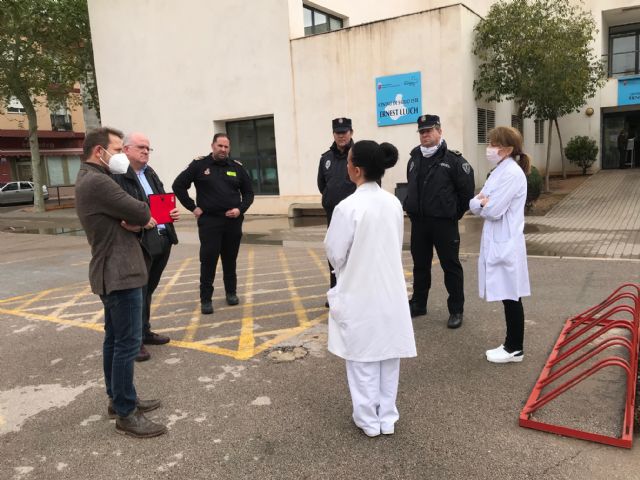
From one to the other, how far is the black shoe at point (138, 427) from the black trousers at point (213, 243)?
8.38ft

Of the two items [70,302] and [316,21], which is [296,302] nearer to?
[70,302]

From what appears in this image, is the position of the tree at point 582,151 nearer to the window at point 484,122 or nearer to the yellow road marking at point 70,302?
the window at point 484,122

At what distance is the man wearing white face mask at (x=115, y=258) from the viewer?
3021 mm

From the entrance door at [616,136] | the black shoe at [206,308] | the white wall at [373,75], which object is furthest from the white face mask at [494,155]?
the entrance door at [616,136]

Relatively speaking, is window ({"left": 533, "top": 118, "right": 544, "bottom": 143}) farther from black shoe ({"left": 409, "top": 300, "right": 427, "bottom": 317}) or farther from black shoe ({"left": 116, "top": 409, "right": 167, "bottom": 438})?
black shoe ({"left": 116, "top": 409, "right": 167, "bottom": 438})

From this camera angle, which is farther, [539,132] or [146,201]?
[539,132]

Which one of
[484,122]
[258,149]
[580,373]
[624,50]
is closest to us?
[580,373]

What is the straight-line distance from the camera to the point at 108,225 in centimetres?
310

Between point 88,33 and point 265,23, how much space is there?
36.2 feet

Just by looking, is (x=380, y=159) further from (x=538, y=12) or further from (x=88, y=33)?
A: (x=88, y=33)

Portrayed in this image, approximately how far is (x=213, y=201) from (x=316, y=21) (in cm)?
1321

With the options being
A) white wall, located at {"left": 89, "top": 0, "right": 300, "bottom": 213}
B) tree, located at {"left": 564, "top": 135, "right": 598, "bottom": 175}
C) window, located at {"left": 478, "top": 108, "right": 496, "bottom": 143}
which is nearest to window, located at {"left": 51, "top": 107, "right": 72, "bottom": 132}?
white wall, located at {"left": 89, "top": 0, "right": 300, "bottom": 213}

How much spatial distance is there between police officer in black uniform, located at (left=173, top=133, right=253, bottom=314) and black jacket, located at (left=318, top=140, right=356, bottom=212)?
998 millimetres

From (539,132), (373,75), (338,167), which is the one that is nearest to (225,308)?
(338,167)
